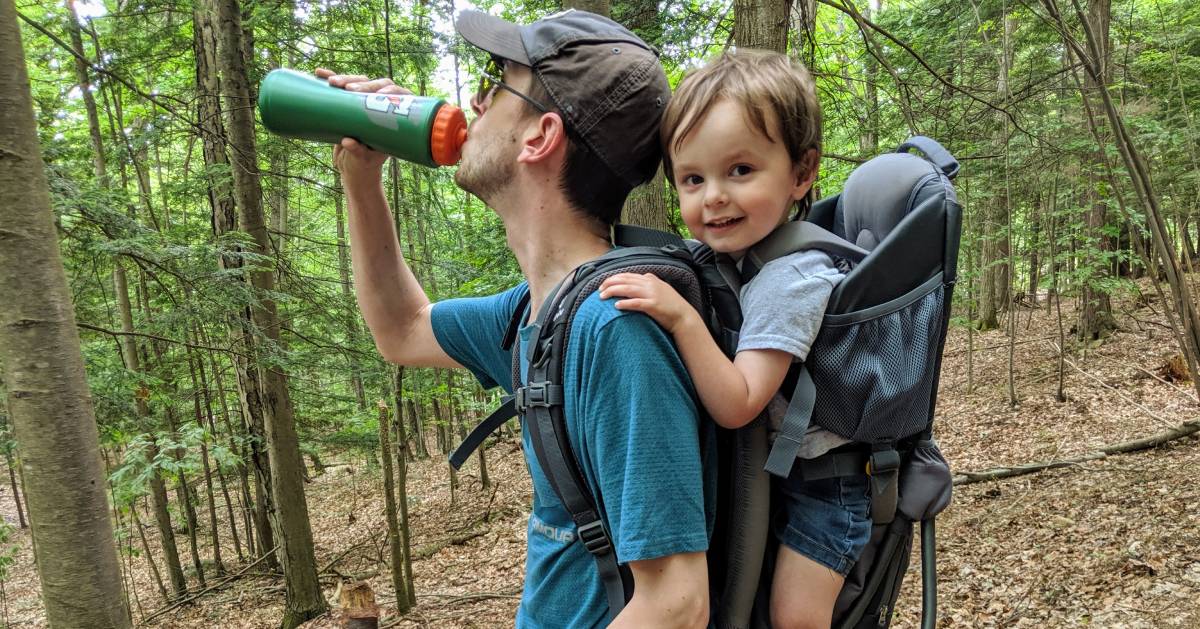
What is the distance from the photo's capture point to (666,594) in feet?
3.44

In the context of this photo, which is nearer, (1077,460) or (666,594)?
(666,594)

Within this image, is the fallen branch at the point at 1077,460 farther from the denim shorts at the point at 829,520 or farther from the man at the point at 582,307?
the man at the point at 582,307

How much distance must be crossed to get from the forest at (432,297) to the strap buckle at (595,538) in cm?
189

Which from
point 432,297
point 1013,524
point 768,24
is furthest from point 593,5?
point 432,297

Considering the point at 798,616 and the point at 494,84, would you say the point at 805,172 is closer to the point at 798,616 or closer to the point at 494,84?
the point at 494,84

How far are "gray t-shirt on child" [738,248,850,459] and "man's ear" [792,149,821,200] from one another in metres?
0.17

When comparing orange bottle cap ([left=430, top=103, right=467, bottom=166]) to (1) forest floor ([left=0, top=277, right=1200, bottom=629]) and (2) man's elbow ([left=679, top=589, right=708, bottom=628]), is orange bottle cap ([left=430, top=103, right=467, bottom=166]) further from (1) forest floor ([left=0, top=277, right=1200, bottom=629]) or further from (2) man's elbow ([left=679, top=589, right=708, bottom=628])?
(1) forest floor ([left=0, top=277, right=1200, bottom=629])

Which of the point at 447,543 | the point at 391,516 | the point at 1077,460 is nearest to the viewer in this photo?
the point at 391,516

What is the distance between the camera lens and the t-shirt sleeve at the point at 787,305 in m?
1.19

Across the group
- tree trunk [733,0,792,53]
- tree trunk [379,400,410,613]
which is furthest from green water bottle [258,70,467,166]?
tree trunk [379,400,410,613]

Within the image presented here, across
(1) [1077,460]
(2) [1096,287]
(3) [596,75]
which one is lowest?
(1) [1077,460]

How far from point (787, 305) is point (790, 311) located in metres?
0.01

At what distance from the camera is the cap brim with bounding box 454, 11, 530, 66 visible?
1386mm

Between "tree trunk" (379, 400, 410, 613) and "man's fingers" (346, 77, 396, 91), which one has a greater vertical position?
"man's fingers" (346, 77, 396, 91)
